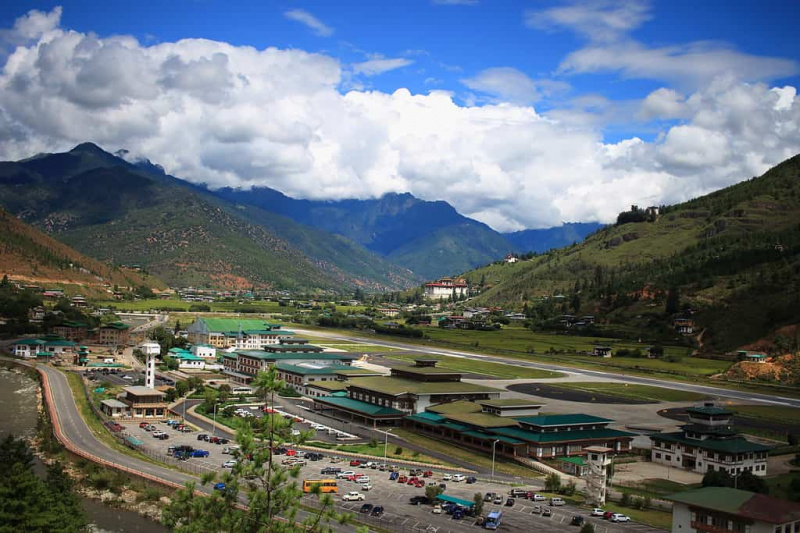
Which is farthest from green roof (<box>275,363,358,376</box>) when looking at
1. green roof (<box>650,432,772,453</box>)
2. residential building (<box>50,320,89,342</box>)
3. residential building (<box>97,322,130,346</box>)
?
residential building (<box>50,320,89,342</box>)

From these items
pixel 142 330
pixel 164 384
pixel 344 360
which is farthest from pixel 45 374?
pixel 142 330

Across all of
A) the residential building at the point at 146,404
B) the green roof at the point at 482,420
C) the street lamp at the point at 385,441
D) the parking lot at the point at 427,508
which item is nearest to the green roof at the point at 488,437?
the green roof at the point at 482,420

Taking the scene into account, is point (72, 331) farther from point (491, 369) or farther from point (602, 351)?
point (602, 351)

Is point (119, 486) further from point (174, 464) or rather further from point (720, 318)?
point (720, 318)

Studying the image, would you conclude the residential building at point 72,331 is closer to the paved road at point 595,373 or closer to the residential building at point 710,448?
the paved road at point 595,373

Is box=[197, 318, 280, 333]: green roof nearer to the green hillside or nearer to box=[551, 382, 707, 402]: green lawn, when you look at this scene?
box=[551, 382, 707, 402]: green lawn
